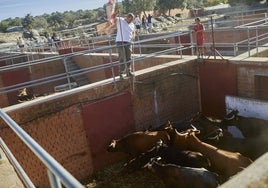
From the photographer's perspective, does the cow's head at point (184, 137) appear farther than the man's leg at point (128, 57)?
No

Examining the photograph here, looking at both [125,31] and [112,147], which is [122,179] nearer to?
[112,147]

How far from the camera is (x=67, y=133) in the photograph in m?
8.57

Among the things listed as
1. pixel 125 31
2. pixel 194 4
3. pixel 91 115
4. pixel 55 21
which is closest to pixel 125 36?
pixel 125 31

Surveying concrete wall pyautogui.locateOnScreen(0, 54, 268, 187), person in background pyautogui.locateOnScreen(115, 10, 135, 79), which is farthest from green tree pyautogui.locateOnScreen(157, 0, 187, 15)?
person in background pyautogui.locateOnScreen(115, 10, 135, 79)

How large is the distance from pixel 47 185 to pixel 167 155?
10.4ft

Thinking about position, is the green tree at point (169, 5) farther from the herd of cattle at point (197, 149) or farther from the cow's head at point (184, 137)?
the cow's head at point (184, 137)

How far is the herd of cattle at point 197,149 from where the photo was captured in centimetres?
707

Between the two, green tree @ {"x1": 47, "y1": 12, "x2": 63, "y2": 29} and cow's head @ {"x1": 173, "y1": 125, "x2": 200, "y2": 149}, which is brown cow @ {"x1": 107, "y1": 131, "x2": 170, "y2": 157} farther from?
green tree @ {"x1": 47, "y1": 12, "x2": 63, "y2": 29}

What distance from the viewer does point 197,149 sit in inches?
311

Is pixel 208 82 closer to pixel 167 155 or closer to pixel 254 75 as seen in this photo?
pixel 254 75

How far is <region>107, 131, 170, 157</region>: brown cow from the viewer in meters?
8.76

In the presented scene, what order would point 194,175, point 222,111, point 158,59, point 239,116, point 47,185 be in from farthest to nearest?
point 158,59 < point 222,111 < point 239,116 < point 47,185 < point 194,175

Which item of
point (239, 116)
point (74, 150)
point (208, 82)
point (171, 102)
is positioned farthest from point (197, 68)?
point (74, 150)

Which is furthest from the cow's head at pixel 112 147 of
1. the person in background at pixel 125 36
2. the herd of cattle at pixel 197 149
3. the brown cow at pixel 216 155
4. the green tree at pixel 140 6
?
the green tree at pixel 140 6
